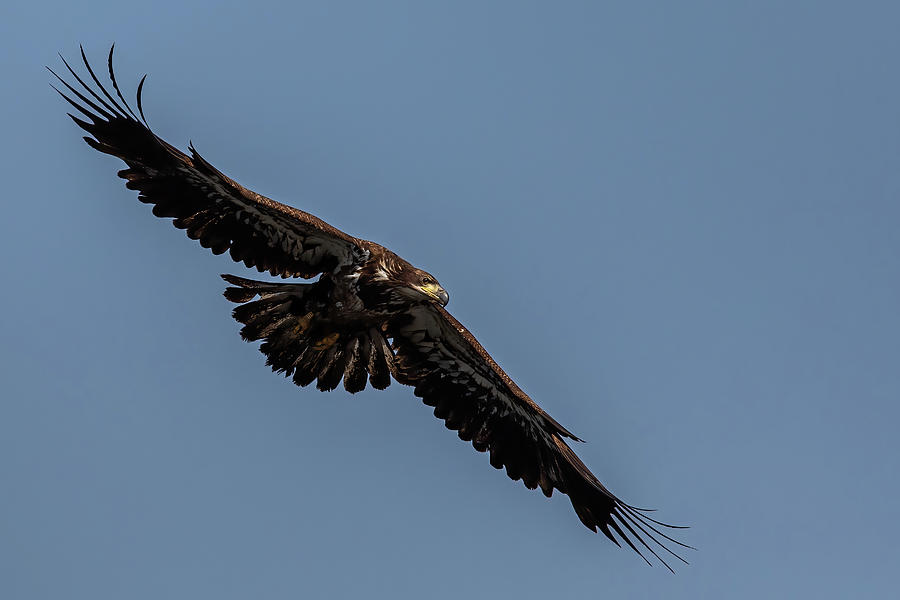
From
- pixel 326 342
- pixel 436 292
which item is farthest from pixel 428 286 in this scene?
pixel 326 342

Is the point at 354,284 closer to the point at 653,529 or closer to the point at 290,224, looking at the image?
the point at 290,224

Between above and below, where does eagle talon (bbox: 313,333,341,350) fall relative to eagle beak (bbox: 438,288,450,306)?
below

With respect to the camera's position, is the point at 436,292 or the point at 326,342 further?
the point at 326,342

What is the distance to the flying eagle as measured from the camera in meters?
10.5

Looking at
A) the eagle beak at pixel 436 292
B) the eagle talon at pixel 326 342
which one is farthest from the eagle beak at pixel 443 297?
the eagle talon at pixel 326 342

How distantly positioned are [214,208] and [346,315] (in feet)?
5.41

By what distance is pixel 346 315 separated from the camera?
11367 mm

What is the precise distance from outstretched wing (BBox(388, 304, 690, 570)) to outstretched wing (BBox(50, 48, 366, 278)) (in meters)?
1.49

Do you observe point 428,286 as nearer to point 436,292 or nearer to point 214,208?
point 436,292

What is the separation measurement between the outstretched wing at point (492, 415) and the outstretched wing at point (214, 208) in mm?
1488

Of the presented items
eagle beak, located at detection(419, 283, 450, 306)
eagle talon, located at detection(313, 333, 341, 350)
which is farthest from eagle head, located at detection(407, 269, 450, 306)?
eagle talon, located at detection(313, 333, 341, 350)

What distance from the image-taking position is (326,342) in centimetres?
1163

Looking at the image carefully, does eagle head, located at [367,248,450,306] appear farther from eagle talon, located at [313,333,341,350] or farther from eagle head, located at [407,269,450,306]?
eagle talon, located at [313,333,341,350]

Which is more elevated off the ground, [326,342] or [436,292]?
[436,292]
